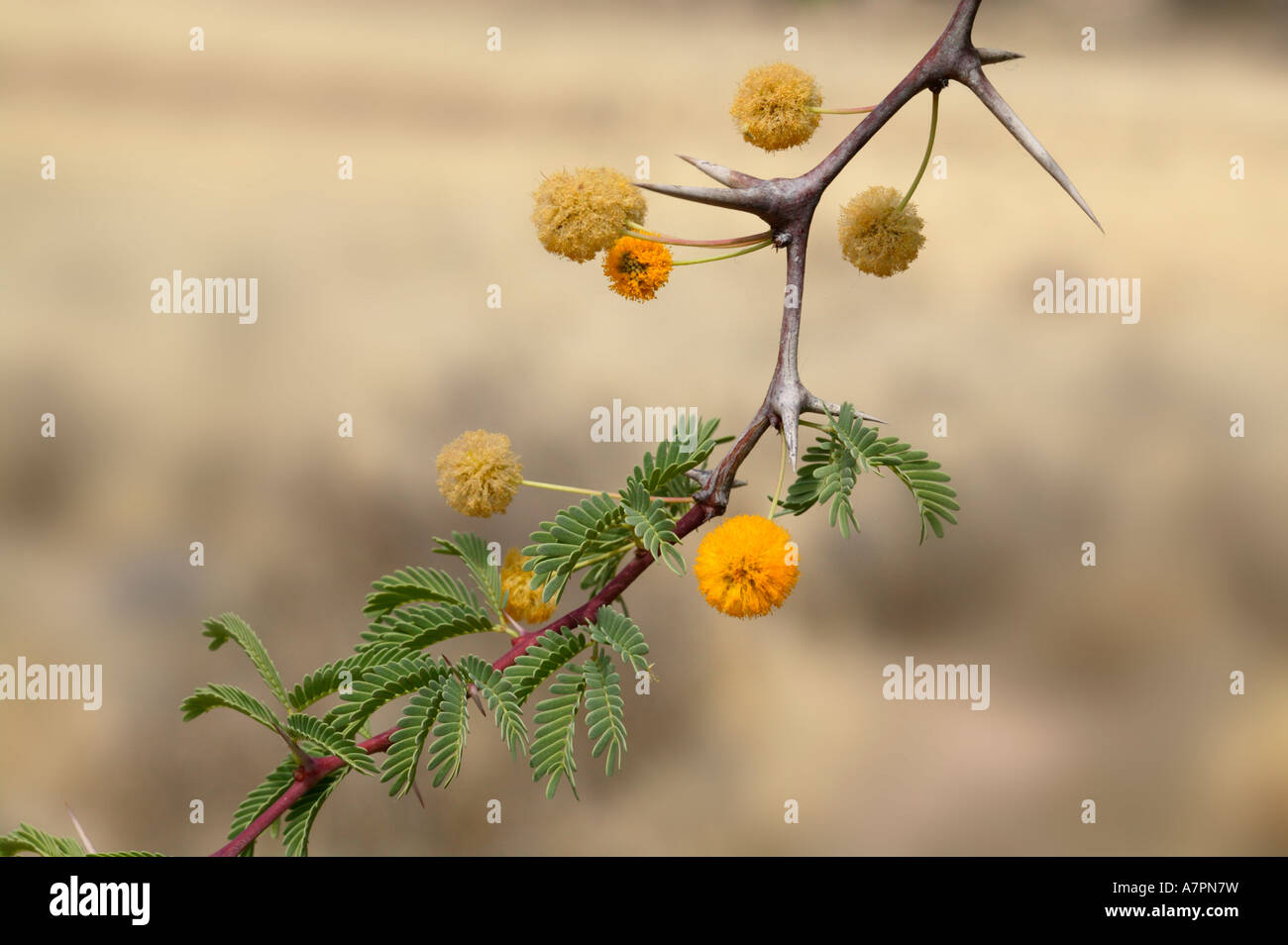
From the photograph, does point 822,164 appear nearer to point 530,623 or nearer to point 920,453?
point 920,453

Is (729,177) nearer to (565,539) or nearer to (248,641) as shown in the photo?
(565,539)

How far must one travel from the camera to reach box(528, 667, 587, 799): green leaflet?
535 mm

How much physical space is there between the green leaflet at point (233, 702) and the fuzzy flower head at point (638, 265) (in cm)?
29

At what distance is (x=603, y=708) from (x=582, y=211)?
26 centimetres

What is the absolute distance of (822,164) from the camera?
22.7 inches

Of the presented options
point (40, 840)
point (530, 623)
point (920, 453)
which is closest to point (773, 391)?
point (920, 453)

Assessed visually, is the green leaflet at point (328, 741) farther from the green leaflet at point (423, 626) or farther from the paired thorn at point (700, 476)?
the paired thorn at point (700, 476)

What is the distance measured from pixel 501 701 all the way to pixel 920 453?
260mm

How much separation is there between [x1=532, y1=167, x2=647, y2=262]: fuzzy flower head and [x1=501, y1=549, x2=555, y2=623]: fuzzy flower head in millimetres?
189

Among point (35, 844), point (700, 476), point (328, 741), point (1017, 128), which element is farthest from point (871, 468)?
point (35, 844)

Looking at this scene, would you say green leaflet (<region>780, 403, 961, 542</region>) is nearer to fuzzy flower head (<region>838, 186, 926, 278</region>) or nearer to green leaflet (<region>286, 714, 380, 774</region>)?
fuzzy flower head (<region>838, 186, 926, 278</region>)

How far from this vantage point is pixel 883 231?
0.61 meters

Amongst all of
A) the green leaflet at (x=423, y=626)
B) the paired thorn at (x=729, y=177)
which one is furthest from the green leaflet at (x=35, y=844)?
the paired thorn at (x=729, y=177)

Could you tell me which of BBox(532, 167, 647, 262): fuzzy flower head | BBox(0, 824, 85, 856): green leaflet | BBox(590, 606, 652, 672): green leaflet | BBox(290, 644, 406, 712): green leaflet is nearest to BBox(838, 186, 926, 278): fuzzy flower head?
BBox(532, 167, 647, 262): fuzzy flower head
